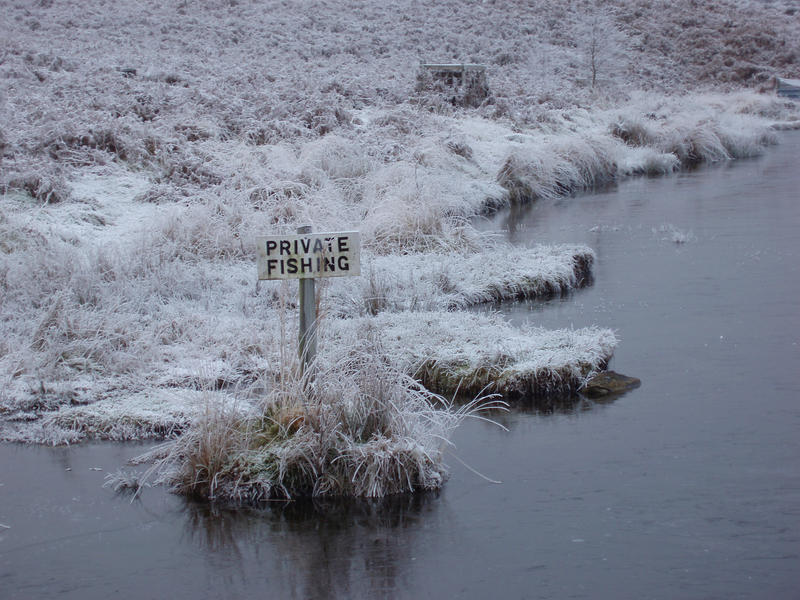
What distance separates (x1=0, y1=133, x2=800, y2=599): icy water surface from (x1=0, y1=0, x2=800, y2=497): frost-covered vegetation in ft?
1.42

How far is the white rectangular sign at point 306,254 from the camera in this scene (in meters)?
5.85

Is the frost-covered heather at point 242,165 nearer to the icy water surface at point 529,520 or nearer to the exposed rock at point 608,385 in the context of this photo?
the icy water surface at point 529,520

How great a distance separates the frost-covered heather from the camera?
7816 mm

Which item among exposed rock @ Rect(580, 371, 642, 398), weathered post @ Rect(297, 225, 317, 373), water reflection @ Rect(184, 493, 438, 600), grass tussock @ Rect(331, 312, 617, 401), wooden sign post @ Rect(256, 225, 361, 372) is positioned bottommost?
water reflection @ Rect(184, 493, 438, 600)

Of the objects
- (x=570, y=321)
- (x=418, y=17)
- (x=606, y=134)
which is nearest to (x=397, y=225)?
(x=570, y=321)

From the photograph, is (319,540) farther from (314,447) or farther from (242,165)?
(242,165)

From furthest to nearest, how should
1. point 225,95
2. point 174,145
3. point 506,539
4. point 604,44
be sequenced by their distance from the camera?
point 604,44 < point 225,95 < point 174,145 < point 506,539

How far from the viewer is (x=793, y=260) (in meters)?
11.6

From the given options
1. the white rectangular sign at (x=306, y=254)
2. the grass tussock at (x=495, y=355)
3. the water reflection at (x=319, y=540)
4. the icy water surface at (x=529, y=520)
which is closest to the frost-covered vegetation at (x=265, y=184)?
the grass tussock at (x=495, y=355)

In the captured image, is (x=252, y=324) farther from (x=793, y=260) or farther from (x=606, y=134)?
(x=606, y=134)

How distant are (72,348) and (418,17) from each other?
1222 inches

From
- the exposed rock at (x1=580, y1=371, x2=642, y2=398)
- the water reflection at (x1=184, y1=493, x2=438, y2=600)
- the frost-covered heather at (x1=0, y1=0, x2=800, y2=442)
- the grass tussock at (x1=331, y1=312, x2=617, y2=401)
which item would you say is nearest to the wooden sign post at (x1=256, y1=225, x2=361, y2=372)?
the frost-covered heather at (x1=0, y1=0, x2=800, y2=442)

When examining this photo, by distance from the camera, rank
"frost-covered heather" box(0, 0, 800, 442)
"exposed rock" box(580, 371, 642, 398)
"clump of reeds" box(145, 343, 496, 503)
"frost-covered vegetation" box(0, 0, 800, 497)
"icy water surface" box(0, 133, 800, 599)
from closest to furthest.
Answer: "icy water surface" box(0, 133, 800, 599) < "clump of reeds" box(145, 343, 496, 503) < "exposed rock" box(580, 371, 642, 398) < "frost-covered vegetation" box(0, 0, 800, 497) < "frost-covered heather" box(0, 0, 800, 442)

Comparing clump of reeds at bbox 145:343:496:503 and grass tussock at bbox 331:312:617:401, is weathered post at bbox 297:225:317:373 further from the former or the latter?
grass tussock at bbox 331:312:617:401
